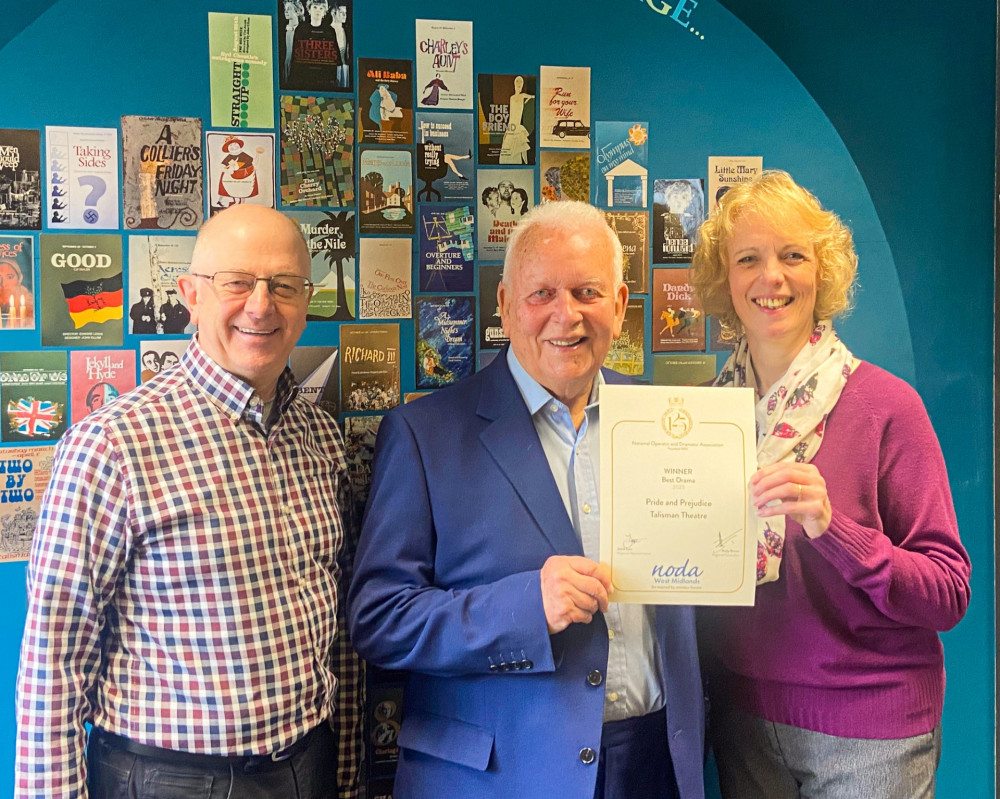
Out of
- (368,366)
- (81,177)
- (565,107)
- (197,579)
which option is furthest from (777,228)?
(81,177)

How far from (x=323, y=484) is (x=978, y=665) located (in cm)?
220

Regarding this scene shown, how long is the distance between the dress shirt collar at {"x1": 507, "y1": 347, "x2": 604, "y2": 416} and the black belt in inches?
38.5

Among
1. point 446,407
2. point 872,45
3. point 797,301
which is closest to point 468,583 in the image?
point 446,407

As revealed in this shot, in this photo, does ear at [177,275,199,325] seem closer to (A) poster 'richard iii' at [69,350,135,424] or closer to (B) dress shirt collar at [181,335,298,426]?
(B) dress shirt collar at [181,335,298,426]

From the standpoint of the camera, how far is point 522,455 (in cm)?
195

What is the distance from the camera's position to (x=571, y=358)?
77.3 inches

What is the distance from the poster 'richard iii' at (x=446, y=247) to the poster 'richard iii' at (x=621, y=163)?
1.33 ft

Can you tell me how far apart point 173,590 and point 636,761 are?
1113 mm

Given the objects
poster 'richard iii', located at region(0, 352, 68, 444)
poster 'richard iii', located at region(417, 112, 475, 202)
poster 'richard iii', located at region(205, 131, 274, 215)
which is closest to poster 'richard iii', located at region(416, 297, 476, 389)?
poster 'richard iii', located at region(417, 112, 475, 202)

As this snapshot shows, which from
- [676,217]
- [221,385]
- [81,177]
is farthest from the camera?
[676,217]

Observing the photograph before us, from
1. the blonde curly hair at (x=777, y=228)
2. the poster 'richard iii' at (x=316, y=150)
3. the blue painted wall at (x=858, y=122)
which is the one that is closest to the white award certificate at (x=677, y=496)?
the blonde curly hair at (x=777, y=228)

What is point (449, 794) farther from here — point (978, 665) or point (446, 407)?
point (978, 665)

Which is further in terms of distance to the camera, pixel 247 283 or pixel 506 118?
pixel 506 118

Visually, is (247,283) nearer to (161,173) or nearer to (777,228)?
(161,173)
